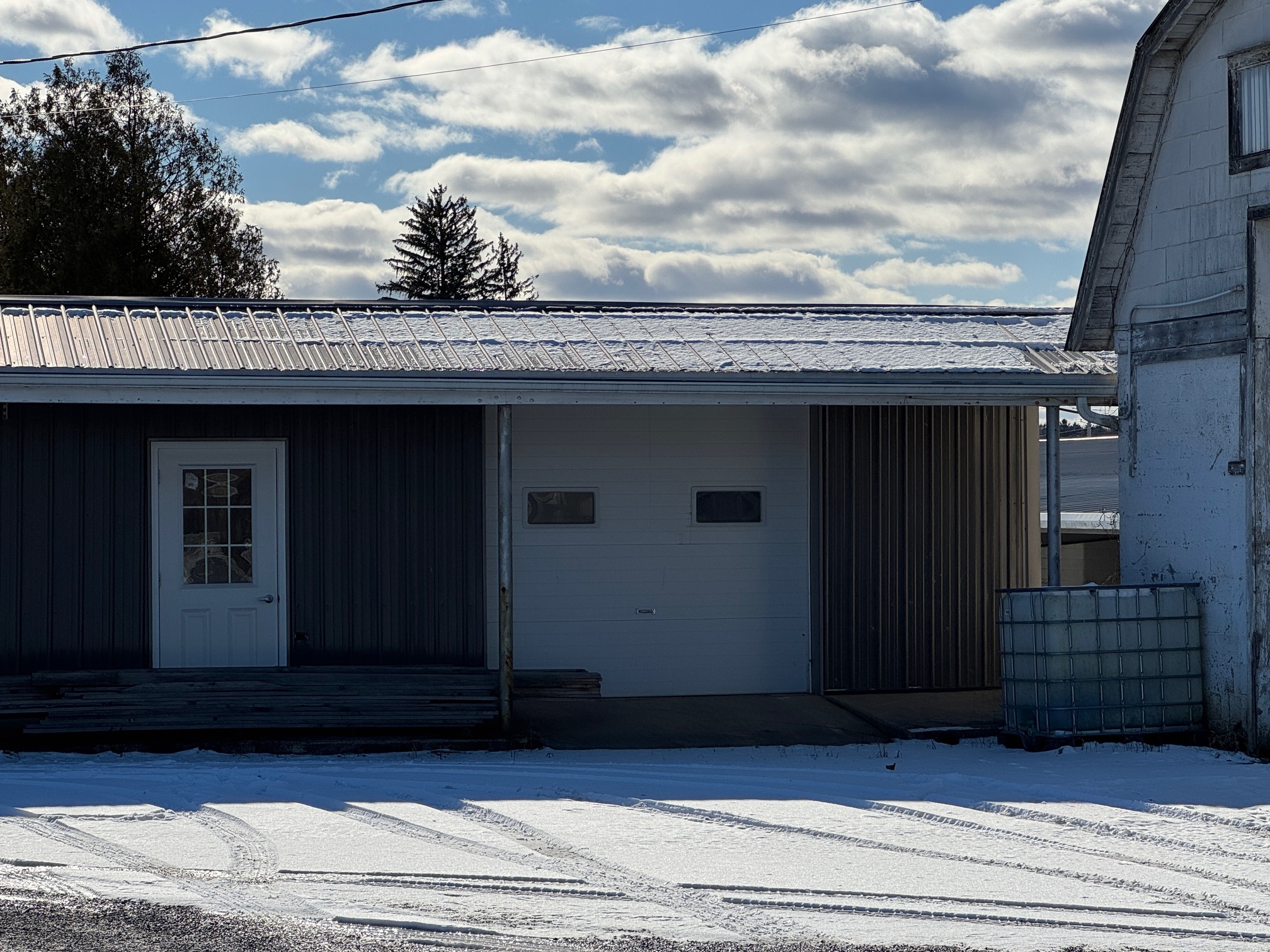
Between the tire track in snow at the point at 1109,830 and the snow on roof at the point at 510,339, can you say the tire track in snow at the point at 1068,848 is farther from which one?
the snow on roof at the point at 510,339

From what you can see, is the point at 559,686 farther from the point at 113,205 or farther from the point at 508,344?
the point at 113,205

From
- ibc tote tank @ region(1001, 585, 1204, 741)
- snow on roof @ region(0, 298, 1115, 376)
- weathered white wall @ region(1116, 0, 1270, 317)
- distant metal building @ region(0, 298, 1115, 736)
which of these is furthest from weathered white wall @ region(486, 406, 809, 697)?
weathered white wall @ region(1116, 0, 1270, 317)

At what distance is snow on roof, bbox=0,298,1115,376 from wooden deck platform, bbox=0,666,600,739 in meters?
2.27

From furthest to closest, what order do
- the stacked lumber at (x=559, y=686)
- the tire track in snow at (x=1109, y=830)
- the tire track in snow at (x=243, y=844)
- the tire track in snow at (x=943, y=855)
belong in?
the stacked lumber at (x=559, y=686) → the tire track in snow at (x=1109, y=830) → the tire track in snow at (x=243, y=844) → the tire track in snow at (x=943, y=855)

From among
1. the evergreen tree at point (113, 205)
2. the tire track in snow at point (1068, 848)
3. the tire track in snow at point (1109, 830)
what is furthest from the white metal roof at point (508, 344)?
Result: the evergreen tree at point (113, 205)

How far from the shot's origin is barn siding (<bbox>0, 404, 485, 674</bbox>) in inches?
408

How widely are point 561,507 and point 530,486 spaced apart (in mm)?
326

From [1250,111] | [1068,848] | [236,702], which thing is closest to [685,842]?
[1068,848]

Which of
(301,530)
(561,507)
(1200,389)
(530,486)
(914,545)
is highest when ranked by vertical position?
(1200,389)

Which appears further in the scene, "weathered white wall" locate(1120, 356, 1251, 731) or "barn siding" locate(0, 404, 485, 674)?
"barn siding" locate(0, 404, 485, 674)

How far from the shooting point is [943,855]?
672 centimetres

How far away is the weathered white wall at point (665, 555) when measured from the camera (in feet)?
38.5

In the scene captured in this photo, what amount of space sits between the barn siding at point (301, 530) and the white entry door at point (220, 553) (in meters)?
0.11

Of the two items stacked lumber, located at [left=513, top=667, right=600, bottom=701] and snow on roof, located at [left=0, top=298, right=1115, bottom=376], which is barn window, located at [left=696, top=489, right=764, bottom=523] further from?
stacked lumber, located at [left=513, top=667, right=600, bottom=701]
